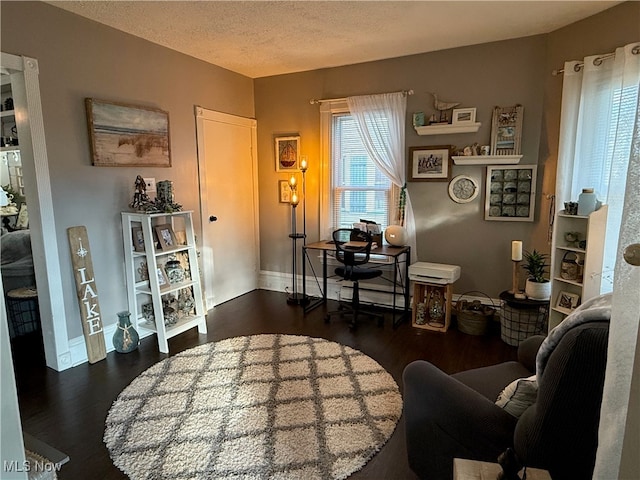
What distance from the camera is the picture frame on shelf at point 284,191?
4598mm

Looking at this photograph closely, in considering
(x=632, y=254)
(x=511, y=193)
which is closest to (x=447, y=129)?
(x=511, y=193)

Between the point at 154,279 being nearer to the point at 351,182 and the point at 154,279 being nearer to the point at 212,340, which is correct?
the point at 212,340

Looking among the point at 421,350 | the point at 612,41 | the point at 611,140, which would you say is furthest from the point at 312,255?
the point at 612,41

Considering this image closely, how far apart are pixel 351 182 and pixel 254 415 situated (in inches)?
107

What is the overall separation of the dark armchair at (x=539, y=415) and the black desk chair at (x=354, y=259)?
195cm

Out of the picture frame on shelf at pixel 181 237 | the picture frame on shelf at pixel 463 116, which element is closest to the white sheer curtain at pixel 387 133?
the picture frame on shelf at pixel 463 116

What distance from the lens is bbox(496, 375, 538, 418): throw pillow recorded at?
4.61 feet

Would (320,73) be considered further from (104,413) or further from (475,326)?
(104,413)

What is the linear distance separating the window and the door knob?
3.44 m

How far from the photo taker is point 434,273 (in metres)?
3.54

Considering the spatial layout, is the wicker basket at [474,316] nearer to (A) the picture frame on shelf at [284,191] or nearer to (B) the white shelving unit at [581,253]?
(B) the white shelving unit at [581,253]

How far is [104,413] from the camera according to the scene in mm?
2312

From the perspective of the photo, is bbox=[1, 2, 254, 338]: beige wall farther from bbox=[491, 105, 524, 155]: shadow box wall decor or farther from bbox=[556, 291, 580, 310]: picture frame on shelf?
bbox=[556, 291, 580, 310]: picture frame on shelf

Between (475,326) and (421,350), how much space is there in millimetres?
641
